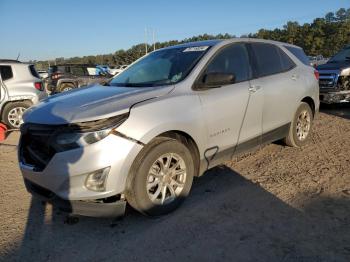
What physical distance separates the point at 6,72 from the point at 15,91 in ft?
1.75

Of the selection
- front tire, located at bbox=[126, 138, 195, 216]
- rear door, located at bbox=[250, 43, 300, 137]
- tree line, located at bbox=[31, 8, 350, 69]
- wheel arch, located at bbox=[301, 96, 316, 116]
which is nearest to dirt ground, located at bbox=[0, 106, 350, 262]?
front tire, located at bbox=[126, 138, 195, 216]

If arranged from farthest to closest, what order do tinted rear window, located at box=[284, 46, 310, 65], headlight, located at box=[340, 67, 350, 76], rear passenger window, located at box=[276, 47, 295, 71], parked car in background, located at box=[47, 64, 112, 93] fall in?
parked car in background, located at box=[47, 64, 112, 93] < headlight, located at box=[340, 67, 350, 76] < tinted rear window, located at box=[284, 46, 310, 65] < rear passenger window, located at box=[276, 47, 295, 71]

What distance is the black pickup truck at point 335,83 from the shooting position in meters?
9.63

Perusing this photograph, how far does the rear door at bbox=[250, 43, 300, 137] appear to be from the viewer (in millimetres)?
5062

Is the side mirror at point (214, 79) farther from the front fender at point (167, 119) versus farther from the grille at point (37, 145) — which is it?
the grille at point (37, 145)

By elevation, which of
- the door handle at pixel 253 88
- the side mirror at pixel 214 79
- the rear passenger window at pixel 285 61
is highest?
the rear passenger window at pixel 285 61

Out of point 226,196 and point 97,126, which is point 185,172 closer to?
point 226,196

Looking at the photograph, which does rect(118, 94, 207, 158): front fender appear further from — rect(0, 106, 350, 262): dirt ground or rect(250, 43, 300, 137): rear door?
rect(250, 43, 300, 137): rear door

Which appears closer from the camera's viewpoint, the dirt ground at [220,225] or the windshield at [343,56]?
the dirt ground at [220,225]

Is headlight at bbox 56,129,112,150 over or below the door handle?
below

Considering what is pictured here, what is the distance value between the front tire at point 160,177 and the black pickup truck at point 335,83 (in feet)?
22.4

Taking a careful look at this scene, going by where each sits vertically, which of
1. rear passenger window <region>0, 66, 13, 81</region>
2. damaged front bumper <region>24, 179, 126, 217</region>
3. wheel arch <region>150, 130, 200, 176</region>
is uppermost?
rear passenger window <region>0, 66, 13, 81</region>

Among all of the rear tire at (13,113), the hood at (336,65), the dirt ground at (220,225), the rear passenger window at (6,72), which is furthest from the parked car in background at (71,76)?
the dirt ground at (220,225)

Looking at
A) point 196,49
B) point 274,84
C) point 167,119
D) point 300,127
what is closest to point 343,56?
point 300,127
